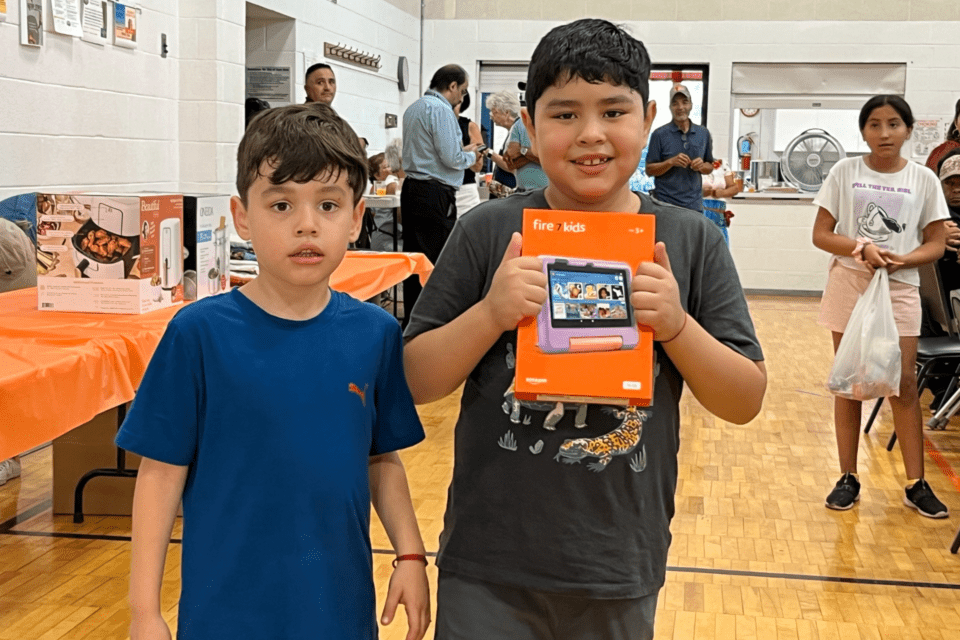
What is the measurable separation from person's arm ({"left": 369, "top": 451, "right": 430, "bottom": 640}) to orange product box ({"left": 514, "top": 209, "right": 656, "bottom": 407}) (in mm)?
243

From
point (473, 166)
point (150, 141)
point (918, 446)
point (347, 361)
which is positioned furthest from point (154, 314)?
point (473, 166)

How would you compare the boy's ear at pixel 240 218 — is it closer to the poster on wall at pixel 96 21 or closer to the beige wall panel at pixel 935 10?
the poster on wall at pixel 96 21

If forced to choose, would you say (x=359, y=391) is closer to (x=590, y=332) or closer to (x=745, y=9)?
(x=590, y=332)

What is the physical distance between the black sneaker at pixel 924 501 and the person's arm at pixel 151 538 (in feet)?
10.7

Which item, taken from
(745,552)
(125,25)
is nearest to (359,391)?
(745,552)

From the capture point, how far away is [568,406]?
131cm

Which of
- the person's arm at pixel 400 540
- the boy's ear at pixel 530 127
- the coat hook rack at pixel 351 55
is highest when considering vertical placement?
the coat hook rack at pixel 351 55

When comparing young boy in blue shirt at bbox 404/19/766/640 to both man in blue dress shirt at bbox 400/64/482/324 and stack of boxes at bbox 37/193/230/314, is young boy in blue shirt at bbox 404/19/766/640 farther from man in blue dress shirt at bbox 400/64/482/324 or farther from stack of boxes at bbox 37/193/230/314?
man in blue dress shirt at bbox 400/64/482/324

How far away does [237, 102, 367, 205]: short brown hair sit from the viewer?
1.27m

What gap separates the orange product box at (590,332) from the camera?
1250mm

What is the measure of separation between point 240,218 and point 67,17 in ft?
14.2

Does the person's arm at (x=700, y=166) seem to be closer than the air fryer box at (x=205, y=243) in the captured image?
No

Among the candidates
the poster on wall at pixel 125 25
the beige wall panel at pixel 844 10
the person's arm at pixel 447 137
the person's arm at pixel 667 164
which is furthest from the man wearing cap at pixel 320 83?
the beige wall panel at pixel 844 10

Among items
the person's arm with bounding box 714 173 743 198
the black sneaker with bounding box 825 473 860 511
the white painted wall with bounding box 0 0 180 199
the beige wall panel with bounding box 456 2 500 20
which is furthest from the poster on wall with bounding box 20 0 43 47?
the beige wall panel with bounding box 456 2 500 20
